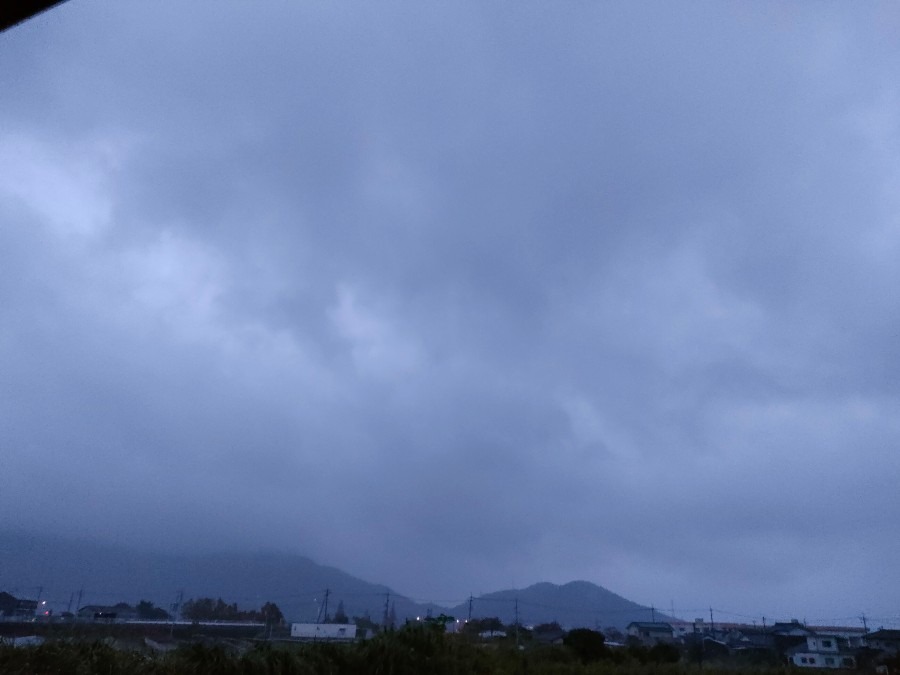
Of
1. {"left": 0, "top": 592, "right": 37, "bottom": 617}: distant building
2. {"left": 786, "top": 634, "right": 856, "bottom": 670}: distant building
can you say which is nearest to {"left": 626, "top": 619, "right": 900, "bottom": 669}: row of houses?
{"left": 786, "top": 634, "right": 856, "bottom": 670}: distant building

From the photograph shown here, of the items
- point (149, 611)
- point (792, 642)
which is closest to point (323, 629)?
point (149, 611)

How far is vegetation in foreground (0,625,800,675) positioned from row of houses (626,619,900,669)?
7.91 meters

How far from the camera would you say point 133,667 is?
10898mm

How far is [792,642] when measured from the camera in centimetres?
3177

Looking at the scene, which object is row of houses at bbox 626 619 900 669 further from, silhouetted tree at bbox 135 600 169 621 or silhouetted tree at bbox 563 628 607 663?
silhouetted tree at bbox 135 600 169 621

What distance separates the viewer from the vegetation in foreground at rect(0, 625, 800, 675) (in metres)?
10.5

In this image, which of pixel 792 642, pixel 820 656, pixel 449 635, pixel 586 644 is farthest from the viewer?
pixel 792 642

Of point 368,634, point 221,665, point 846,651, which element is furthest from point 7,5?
point 846,651

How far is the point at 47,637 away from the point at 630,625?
35060mm

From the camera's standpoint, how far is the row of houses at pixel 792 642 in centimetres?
2762

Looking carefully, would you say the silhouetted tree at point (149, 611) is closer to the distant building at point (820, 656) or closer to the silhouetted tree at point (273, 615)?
the silhouetted tree at point (273, 615)

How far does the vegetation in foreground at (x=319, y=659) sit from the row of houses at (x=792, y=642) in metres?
7.91

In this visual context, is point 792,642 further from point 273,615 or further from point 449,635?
point 273,615

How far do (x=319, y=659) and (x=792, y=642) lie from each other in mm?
25875
